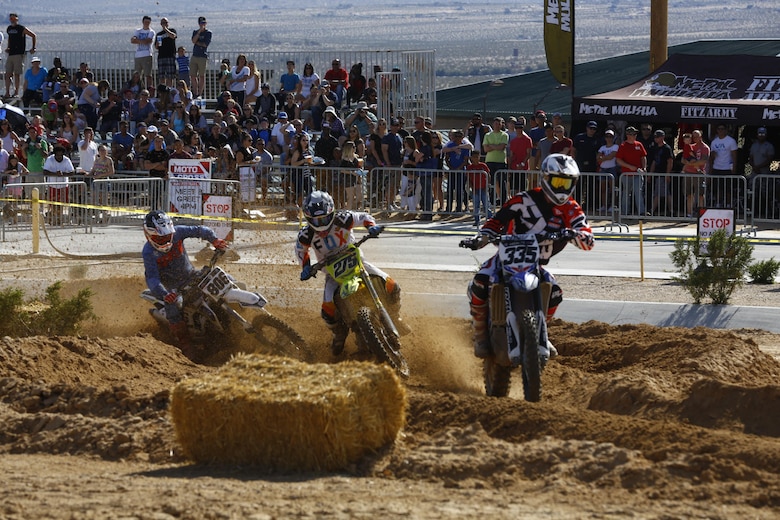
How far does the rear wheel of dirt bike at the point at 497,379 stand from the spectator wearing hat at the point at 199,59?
20.9 metres

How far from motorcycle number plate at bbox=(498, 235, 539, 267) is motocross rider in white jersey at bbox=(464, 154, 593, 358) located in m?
0.26

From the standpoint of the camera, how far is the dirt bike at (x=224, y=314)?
1227 centimetres

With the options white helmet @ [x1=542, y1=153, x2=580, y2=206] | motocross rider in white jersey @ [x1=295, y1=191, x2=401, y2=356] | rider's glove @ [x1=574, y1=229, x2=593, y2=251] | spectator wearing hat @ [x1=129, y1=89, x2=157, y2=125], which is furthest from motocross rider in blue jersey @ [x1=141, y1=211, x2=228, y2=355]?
spectator wearing hat @ [x1=129, y1=89, x2=157, y2=125]

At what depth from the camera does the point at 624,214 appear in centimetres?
2227

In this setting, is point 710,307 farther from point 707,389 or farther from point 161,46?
point 161,46

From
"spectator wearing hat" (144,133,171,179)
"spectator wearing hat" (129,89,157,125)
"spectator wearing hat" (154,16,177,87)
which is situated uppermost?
"spectator wearing hat" (154,16,177,87)

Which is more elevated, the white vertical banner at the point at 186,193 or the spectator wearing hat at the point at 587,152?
the spectator wearing hat at the point at 587,152

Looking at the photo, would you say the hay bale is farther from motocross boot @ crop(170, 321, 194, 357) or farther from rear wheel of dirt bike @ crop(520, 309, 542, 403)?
motocross boot @ crop(170, 321, 194, 357)

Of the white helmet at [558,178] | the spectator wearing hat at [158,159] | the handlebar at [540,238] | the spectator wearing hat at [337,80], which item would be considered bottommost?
the handlebar at [540,238]

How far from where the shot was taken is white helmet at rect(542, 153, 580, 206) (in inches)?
415

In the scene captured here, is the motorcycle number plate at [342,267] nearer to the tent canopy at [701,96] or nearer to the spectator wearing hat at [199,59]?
the tent canopy at [701,96]

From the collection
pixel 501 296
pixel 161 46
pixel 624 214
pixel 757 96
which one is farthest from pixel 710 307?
pixel 161 46

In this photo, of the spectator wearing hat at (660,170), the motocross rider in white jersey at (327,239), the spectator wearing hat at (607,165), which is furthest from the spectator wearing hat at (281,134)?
the motocross rider in white jersey at (327,239)

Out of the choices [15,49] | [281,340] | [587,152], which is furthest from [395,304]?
[15,49]
